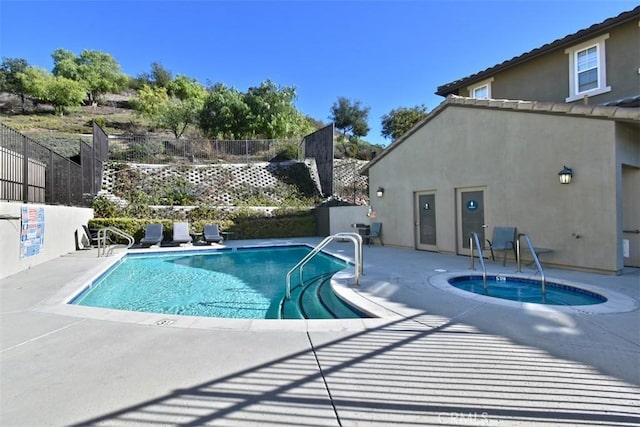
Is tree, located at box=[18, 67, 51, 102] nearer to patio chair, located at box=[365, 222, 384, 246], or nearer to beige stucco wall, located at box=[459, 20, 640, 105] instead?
patio chair, located at box=[365, 222, 384, 246]

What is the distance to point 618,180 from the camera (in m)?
6.65

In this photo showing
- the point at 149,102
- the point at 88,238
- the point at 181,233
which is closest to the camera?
the point at 88,238

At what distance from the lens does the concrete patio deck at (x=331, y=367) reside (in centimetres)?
218

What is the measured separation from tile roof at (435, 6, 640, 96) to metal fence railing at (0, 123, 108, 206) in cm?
1370

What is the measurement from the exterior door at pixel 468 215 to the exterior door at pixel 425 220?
95cm

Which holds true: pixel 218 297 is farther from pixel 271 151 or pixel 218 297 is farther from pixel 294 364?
pixel 271 151

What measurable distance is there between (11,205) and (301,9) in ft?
43.5

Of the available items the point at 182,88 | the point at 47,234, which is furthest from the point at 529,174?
the point at 182,88

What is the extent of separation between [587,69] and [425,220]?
20.3 feet

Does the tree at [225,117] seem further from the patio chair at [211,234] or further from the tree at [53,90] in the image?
the tree at [53,90]

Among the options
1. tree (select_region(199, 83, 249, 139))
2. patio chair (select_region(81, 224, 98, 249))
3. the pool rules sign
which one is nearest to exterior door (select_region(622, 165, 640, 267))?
the pool rules sign

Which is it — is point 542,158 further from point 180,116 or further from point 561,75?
point 180,116

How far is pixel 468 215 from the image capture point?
9.64 metres

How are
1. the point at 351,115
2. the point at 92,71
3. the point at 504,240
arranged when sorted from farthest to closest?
the point at 92,71 → the point at 351,115 → the point at 504,240
